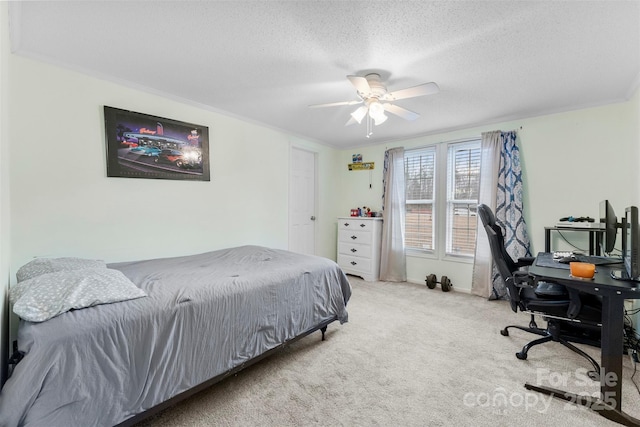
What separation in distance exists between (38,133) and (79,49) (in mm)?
738

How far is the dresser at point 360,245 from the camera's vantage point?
4566mm

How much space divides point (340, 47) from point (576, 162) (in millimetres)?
3131

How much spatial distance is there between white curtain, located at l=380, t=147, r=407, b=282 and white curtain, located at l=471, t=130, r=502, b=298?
1.09 meters

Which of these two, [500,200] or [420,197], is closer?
[500,200]

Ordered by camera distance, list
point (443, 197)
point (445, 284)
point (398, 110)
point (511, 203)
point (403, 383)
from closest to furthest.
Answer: point (403, 383) < point (398, 110) < point (511, 203) < point (445, 284) < point (443, 197)

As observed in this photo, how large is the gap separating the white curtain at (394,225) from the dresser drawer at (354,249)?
250 mm

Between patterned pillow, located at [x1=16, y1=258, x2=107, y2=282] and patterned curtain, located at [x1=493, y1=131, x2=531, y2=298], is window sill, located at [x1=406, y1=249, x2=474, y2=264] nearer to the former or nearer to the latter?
patterned curtain, located at [x1=493, y1=131, x2=531, y2=298]

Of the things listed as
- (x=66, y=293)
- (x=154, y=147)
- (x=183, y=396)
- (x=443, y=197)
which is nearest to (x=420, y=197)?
(x=443, y=197)

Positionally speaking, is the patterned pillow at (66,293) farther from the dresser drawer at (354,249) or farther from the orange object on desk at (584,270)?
the dresser drawer at (354,249)

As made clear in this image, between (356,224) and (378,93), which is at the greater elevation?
(378,93)

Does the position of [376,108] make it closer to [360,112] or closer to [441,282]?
[360,112]

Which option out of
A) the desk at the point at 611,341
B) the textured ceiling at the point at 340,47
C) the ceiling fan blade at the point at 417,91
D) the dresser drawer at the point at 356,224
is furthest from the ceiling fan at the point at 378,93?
the dresser drawer at the point at 356,224

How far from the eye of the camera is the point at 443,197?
4168 mm

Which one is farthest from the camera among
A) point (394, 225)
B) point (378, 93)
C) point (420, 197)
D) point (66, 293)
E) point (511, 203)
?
point (394, 225)
